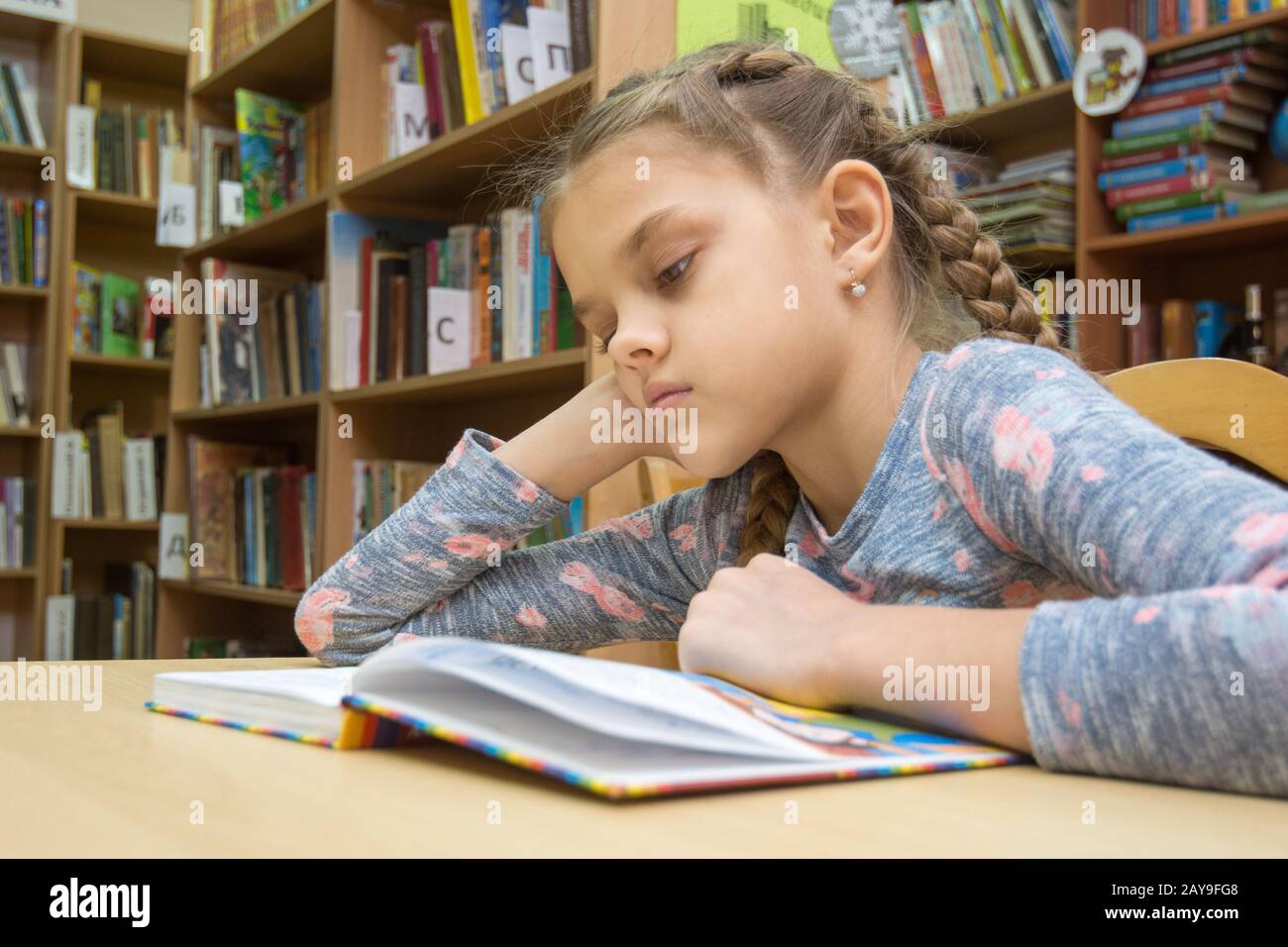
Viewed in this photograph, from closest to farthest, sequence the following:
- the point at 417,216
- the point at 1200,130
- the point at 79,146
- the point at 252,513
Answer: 1. the point at 1200,130
2. the point at 417,216
3. the point at 252,513
4. the point at 79,146

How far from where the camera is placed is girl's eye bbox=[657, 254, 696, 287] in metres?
0.85

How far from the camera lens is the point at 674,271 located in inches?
33.7

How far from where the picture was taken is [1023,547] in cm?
73

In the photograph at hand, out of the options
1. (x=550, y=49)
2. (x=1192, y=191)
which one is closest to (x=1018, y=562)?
(x=550, y=49)

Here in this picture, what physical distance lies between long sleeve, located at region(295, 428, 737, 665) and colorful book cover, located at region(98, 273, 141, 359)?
314cm

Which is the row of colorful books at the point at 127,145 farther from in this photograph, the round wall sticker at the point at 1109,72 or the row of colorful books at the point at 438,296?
the round wall sticker at the point at 1109,72

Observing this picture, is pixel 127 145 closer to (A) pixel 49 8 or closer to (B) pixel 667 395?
(A) pixel 49 8

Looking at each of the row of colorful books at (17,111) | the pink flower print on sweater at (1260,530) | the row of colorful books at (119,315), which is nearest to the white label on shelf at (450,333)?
the pink flower print on sweater at (1260,530)

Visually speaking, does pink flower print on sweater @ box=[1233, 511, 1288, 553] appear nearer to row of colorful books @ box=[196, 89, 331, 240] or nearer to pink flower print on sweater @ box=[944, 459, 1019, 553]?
pink flower print on sweater @ box=[944, 459, 1019, 553]

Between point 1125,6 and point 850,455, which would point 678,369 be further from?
point 1125,6

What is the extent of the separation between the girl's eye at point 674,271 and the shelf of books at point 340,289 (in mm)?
764

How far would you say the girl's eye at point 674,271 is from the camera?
0.85 meters

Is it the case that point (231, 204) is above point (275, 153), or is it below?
below

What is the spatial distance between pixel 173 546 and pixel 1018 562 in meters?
2.65
